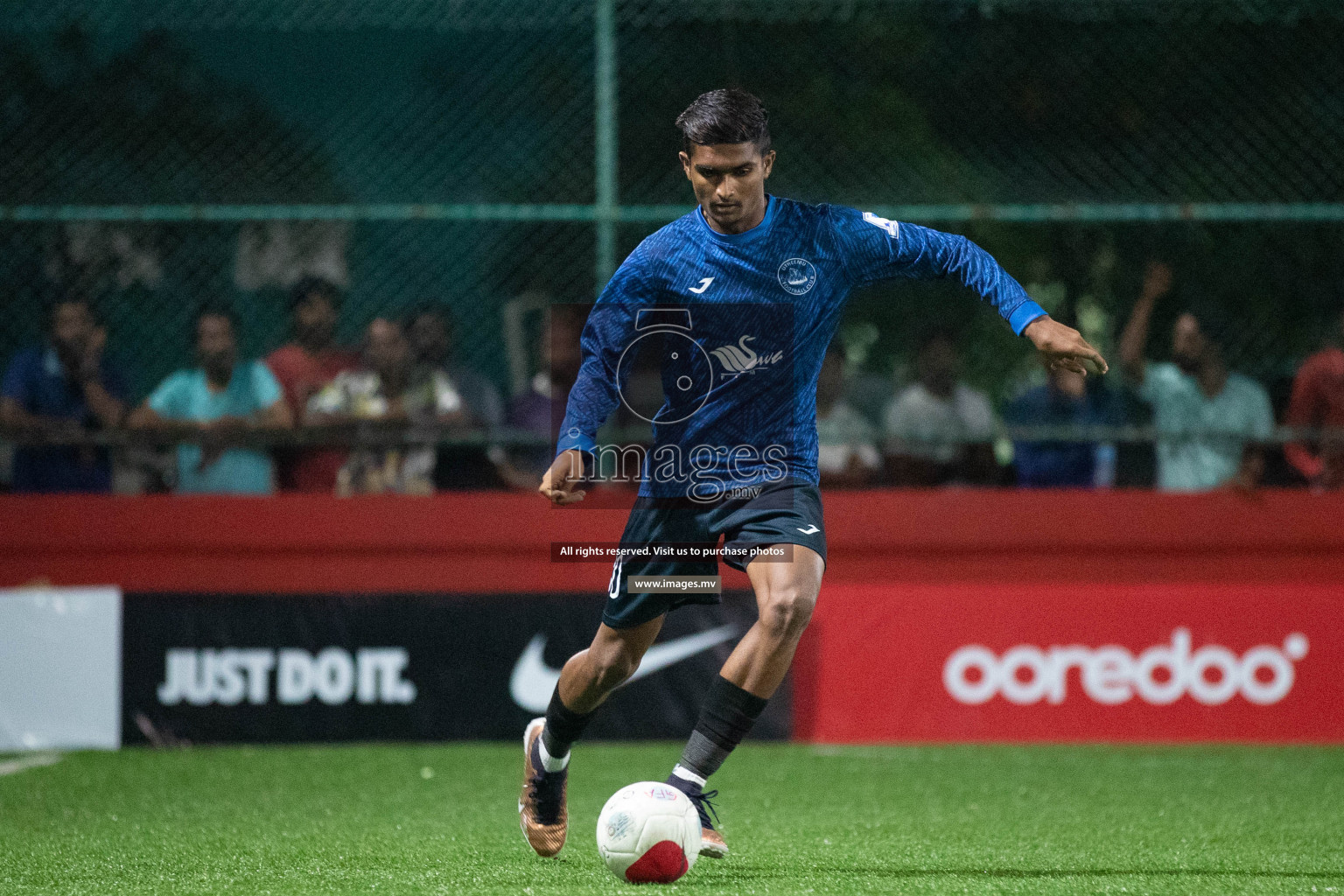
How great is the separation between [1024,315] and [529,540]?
4257mm

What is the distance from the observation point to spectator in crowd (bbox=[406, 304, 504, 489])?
26.4 feet

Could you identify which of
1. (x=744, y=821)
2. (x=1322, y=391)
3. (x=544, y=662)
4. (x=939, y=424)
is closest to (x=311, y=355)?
(x=544, y=662)

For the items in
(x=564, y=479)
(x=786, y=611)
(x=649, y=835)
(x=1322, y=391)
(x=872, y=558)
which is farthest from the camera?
(x=872, y=558)

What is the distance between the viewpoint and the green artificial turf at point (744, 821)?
4.29m

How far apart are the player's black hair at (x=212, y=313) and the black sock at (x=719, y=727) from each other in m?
4.53

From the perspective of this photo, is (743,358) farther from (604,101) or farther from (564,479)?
(604,101)

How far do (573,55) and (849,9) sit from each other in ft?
4.67

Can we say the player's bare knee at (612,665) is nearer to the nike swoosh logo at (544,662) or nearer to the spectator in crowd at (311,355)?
the nike swoosh logo at (544,662)

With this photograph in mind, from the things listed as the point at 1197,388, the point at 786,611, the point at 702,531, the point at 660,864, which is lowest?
the point at 660,864

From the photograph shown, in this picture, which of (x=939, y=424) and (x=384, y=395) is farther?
(x=939, y=424)

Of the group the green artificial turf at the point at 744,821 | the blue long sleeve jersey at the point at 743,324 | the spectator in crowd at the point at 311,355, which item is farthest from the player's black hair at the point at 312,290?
the blue long sleeve jersey at the point at 743,324

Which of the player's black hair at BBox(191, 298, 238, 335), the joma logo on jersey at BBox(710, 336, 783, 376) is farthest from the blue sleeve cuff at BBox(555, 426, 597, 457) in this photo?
the player's black hair at BBox(191, 298, 238, 335)

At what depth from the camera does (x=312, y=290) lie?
8094 mm

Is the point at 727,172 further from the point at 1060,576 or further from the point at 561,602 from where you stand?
the point at 1060,576
